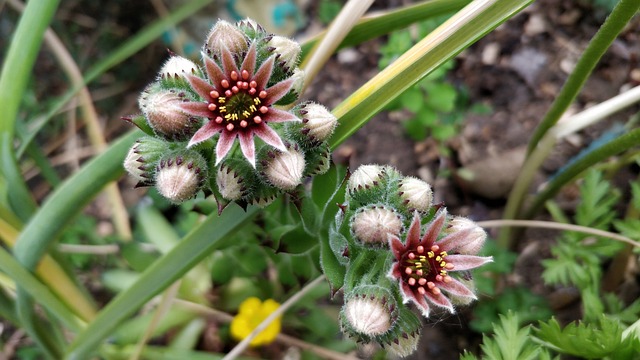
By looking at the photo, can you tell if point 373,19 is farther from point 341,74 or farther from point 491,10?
point 341,74

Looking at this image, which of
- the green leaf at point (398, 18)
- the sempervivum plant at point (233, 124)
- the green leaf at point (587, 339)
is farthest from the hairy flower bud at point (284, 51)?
the green leaf at point (587, 339)

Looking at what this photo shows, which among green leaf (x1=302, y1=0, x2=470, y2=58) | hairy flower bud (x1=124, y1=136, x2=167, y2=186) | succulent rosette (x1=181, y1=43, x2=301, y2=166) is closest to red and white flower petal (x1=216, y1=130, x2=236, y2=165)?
succulent rosette (x1=181, y1=43, x2=301, y2=166)

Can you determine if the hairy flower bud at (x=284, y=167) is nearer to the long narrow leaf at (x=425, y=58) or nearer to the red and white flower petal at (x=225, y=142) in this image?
the red and white flower petal at (x=225, y=142)

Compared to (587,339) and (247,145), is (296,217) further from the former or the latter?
(587,339)

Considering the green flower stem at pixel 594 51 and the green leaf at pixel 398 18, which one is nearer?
the green flower stem at pixel 594 51

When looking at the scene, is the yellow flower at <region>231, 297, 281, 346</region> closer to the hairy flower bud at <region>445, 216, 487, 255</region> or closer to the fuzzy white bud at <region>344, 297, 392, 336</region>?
the fuzzy white bud at <region>344, 297, 392, 336</region>

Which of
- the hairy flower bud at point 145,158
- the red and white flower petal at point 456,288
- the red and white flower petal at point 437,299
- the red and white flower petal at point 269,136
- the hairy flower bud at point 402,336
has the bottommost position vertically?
the hairy flower bud at point 402,336

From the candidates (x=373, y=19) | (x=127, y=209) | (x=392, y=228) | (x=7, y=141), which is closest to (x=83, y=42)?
(x=127, y=209)

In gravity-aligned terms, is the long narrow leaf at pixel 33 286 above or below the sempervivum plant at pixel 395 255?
above
